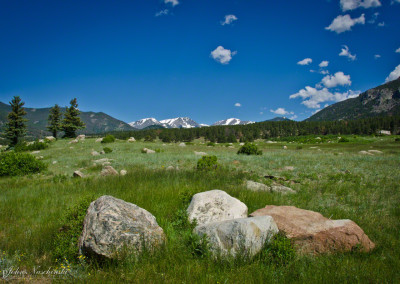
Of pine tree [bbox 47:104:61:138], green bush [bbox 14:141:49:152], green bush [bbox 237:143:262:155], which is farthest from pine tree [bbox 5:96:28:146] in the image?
green bush [bbox 237:143:262:155]

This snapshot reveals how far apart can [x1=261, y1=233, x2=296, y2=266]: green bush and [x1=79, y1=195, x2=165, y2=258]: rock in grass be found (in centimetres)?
210

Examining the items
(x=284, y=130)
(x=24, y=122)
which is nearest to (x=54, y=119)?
(x=24, y=122)

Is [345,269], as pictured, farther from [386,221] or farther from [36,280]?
[36,280]

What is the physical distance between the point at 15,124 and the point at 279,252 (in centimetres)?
7084

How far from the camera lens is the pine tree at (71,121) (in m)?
56.6

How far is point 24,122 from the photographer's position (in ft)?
185

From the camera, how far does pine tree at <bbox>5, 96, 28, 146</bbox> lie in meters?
50.2

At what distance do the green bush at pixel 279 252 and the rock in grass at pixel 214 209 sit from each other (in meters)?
1.46

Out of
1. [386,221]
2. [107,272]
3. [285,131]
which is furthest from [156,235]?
[285,131]

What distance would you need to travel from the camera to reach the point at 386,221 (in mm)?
5578

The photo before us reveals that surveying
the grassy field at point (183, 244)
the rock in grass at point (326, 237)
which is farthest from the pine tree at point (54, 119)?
the rock in grass at point (326, 237)

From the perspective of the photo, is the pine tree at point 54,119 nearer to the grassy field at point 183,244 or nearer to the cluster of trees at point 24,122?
the cluster of trees at point 24,122

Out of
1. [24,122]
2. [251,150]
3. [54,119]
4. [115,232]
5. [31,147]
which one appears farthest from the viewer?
[54,119]

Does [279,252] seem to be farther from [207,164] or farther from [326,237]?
[207,164]
